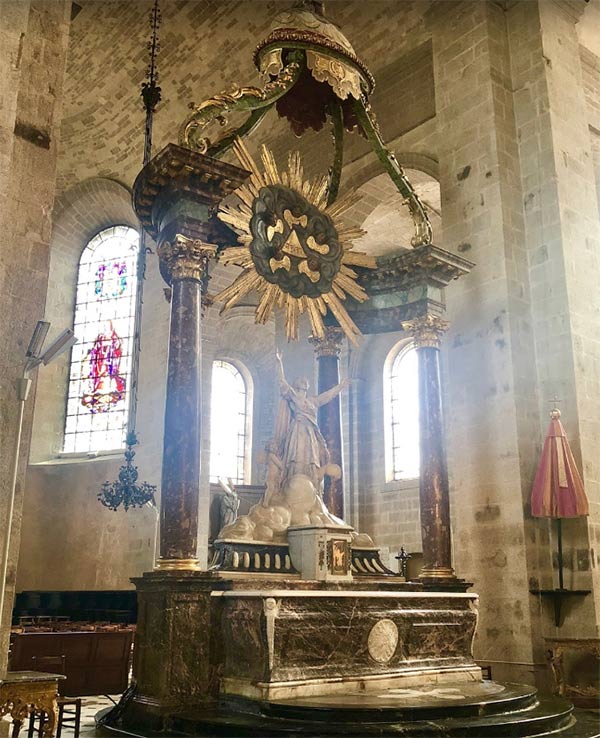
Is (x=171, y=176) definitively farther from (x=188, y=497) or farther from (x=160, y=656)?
(x=160, y=656)

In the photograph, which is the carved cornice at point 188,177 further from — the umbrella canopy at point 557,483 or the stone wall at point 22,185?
the umbrella canopy at point 557,483

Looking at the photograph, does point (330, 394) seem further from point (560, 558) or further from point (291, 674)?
point (560, 558)

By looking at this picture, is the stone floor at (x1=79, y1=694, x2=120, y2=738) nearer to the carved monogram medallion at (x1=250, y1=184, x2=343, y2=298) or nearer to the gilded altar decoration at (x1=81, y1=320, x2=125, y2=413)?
the carved monogram medallion at (x1=250, y1=184, x2=343, y2=298)

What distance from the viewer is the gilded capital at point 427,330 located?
806cm

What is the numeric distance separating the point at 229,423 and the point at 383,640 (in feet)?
36.4

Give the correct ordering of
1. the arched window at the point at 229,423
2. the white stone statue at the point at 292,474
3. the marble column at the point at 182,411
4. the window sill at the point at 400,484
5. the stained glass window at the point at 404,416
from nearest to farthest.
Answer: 1. the marble column at the point at 182,411
2. the white stone statue at the point at 292,474
3. the window sill at the point at 400,484
4. the stained glass window at the point at 404,416
5. the arched window at the point at 229,423

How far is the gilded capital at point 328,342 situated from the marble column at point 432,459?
730mm

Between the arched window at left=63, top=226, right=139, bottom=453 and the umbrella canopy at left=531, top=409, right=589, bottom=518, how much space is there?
842 centimetres

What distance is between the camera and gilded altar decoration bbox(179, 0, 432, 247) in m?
6.77

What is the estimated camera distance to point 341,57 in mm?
7453

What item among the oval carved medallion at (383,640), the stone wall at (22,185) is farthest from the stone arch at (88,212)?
the oval carved medallion at (383,640)

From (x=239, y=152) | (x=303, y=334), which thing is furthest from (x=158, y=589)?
(x=303, y=334)

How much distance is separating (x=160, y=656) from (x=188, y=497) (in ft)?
3.75

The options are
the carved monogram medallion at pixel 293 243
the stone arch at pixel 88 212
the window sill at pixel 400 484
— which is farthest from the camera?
the stone arch at pixel 88 212
